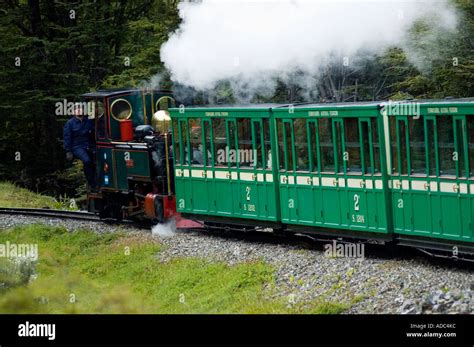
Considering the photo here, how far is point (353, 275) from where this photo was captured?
13.8 metres

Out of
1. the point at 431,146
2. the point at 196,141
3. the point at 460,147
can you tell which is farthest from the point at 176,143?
the point at 460,147

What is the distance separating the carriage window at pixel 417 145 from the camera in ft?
46.1

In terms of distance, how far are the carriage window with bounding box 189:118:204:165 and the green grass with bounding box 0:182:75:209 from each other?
837cm

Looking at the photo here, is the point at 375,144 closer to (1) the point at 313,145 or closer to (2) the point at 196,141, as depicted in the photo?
(1) the point at 313,145

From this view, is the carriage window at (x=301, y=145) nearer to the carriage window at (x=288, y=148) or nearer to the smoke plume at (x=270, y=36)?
the carriage window at (x=288, y=148)

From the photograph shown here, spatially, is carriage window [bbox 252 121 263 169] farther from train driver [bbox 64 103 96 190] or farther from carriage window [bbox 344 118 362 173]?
train driver [bbox 64 103 96 190]

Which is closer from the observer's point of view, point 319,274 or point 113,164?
point 319,274

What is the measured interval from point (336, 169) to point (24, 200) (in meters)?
14.4

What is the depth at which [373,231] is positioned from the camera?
1499 centimetres

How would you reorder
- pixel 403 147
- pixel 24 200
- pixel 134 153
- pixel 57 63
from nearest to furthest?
1. pixel 403 147
2. pixel 134 153
3. pixel 24 200
4. pixel 57 63

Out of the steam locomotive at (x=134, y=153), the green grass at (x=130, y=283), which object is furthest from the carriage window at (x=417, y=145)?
the steam locomotive at (x=134, y=153)
